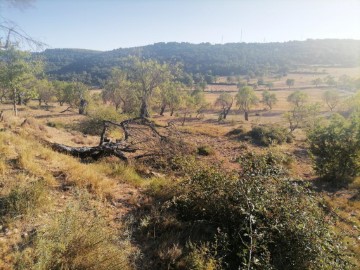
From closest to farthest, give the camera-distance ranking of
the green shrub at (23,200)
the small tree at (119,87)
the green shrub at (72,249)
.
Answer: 1. the green shrub at (72,249)
2. the green shrub at (23,200)
3. the small tree at (119,87)

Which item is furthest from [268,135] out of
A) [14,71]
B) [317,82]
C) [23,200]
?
[317,82]

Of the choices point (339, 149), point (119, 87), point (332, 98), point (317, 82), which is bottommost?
point (332, 98)

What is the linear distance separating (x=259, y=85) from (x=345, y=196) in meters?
118

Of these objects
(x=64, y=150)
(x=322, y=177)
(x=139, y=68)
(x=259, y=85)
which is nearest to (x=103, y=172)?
(x=64, y=150)

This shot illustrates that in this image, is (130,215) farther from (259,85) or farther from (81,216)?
(259,85)

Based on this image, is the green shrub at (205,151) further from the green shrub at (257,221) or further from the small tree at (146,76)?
the small tree at (146,76)

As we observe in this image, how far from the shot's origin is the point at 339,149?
11188 millimetres

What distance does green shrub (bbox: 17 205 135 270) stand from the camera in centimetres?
311

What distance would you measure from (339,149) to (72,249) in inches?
445

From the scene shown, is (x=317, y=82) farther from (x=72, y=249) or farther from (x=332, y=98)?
(x=72, y=249)

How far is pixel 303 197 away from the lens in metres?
4.96

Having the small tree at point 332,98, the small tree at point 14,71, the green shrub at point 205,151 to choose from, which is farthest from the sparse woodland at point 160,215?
the small tree at point 332,98

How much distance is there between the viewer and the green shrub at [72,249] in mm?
3111

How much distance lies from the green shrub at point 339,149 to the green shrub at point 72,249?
10482mm
